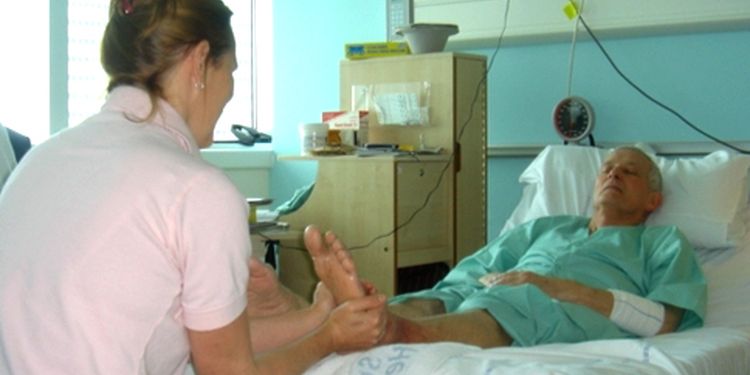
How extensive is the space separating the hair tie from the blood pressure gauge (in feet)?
7.12

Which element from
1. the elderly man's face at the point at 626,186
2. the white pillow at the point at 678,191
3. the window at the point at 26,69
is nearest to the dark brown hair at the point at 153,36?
the elderly man's face at the point at 626,186

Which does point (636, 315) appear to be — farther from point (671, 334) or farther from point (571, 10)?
point (571, 10)

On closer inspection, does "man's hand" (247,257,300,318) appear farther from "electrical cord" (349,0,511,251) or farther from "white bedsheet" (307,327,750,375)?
"electrical cord" (349,0,511,251)

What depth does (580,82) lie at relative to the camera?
3389mm

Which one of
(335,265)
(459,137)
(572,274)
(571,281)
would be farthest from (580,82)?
(335,265)

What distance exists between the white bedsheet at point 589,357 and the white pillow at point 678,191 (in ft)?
0.98

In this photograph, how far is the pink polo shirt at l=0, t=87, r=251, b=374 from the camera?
120 centimetres

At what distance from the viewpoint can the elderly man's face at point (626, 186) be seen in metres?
2.62

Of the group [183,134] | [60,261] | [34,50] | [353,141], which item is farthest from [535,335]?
[34,50]

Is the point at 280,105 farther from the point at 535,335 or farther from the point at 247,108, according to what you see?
the point at 535,335

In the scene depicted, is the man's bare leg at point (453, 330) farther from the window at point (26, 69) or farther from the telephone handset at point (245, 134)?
the telephone handset at point (245, 134)

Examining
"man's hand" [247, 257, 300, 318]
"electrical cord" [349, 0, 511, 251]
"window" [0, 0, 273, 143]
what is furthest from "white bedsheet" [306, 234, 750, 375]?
"window" [0, 0, 273, 143]

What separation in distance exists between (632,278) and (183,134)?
1.44 m

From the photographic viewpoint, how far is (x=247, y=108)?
4.57 metres
